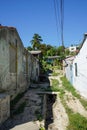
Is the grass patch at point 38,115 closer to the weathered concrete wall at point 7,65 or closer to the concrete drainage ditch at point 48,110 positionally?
the concrete drainage ditch at point 48,110

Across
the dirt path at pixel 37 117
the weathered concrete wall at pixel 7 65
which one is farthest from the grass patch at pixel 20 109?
the weathered concrete wall at pixel 7 65

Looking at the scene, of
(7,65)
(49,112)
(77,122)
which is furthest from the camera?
(49,112)

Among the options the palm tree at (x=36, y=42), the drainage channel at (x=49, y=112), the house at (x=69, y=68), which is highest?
the palm tree at (x=36, y=42)

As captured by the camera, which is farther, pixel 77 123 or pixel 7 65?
pixel 7 65

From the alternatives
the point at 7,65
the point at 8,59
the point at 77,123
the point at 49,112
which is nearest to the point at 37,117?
the point at 77,123

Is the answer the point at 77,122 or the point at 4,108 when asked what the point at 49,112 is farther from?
the point at 4,108

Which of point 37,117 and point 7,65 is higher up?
point 7,65

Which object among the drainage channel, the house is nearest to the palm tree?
the house

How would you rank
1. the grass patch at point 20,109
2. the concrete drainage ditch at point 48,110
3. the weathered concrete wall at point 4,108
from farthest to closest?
the grass patch at point 20,109, the concrete drainage ditch at point 48,110, the weathered concrete wall at point 4,108

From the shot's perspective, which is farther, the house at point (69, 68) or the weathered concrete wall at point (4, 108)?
the house at point (69, 68)

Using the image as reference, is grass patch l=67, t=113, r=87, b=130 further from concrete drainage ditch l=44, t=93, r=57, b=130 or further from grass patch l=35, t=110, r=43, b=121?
grass patch l=35, t=110, r=43, b=121

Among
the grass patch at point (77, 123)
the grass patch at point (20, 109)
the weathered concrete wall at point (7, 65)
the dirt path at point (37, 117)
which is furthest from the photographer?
the grass patch at point (20, 109)

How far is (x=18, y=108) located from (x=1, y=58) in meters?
2.96

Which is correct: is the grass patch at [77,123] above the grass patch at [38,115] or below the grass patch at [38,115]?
below
